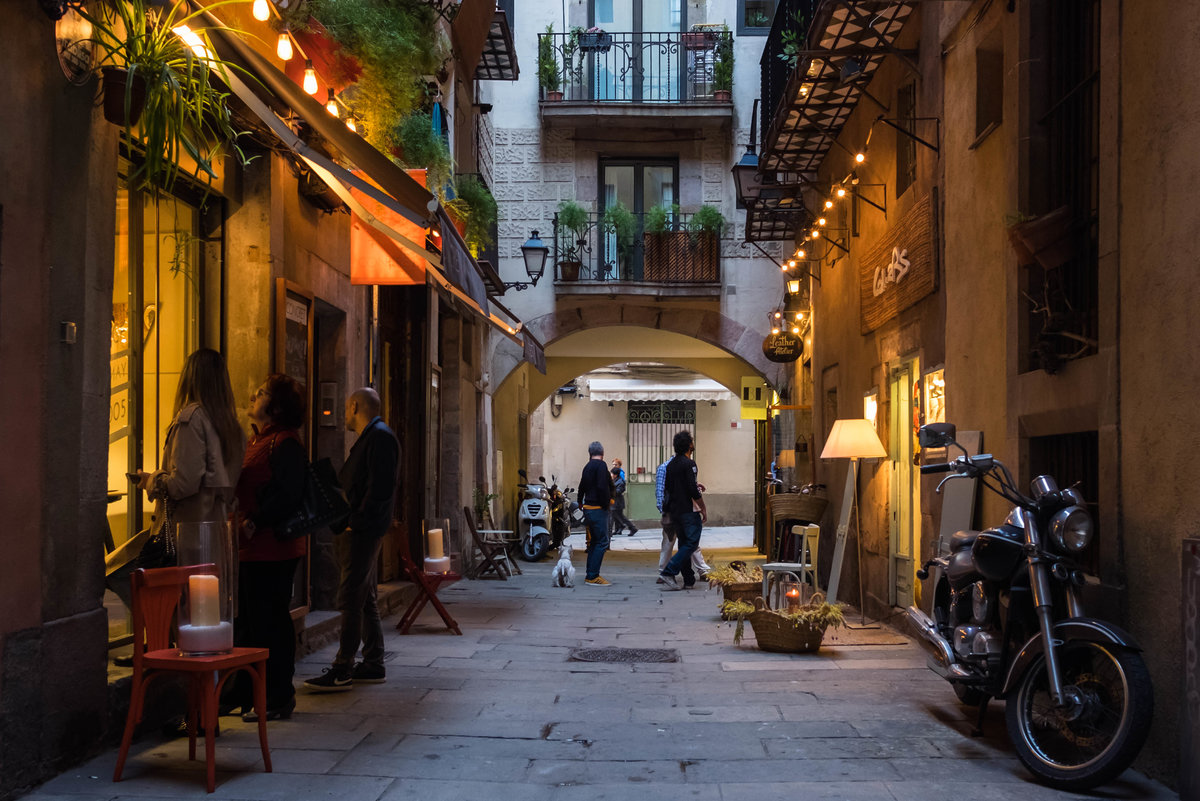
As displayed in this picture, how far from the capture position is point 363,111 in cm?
938

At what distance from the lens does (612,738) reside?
5.62 metres

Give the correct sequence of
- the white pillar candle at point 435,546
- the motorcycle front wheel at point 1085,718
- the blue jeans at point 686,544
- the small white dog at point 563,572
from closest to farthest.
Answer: the motorcycle front wheel at point 1085,718, the white pillar candle at point 435,546, the blue jeans at point 686,544, the small white dog at point 563,572

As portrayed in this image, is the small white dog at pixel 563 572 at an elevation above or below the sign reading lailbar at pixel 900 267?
below

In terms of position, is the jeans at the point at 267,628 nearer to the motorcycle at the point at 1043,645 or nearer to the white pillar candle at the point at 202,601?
the white pillar candle at the point at 202,601

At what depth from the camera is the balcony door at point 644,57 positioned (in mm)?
20531

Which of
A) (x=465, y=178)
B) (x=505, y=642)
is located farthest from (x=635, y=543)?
(x=505, y=642)

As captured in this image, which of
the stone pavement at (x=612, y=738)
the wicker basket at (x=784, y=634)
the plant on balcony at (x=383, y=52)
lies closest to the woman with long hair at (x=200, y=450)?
the stone pavement at (x=612, y=738)

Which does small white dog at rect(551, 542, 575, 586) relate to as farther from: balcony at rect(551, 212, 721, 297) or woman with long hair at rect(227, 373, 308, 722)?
woman with long hair at rect(227, 373, 308, 722)

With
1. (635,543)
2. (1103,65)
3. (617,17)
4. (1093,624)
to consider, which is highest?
(617,17)

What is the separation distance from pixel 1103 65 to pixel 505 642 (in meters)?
5.78

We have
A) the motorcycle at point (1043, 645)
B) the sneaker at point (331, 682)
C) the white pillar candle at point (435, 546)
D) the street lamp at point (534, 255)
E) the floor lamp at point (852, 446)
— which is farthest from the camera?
the street lamp at point (534, 255)

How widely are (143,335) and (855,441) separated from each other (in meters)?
5.90

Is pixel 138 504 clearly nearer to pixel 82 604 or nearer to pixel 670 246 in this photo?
pixel 82 604

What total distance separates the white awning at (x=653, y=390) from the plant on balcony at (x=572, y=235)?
937 centimetres
